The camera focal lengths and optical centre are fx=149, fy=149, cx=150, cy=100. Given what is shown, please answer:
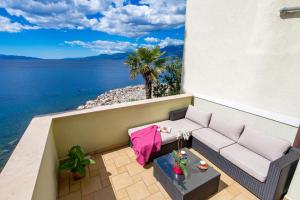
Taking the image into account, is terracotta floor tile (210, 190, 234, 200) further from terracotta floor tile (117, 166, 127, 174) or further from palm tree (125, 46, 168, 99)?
palm tree (125, 46, 168, 99)

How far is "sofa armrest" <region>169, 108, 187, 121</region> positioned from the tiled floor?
151 centimetres

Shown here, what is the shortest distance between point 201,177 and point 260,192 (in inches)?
36.3

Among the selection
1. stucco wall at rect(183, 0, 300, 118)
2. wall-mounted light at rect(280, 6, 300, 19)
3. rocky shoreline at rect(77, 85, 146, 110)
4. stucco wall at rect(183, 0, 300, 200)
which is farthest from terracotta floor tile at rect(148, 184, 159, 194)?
rocky shoreline at rect(77, 85, 146, 110)

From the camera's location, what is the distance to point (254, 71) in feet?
9.70

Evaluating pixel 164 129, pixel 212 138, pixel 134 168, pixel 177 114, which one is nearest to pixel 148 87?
pixel 177 114

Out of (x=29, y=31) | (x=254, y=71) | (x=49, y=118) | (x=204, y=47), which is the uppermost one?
(x=29, y=31)

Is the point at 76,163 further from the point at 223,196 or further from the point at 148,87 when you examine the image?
the point at 148,87

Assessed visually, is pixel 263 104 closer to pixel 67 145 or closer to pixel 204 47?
pixel 204 47

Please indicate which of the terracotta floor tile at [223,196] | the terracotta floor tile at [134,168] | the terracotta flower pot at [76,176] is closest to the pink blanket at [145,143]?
the terracotta floor tile at [134,168]

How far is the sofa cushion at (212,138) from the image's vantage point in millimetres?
2893

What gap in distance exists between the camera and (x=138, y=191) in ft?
7.93

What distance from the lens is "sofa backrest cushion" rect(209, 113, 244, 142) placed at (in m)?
3.00

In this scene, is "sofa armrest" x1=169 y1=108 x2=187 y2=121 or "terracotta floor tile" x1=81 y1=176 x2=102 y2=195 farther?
"sofa armrest" x1=169 y1=108 x2=187 y2=121

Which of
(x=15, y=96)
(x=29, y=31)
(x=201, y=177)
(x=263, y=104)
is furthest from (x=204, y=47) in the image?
(x=29, y=31)
